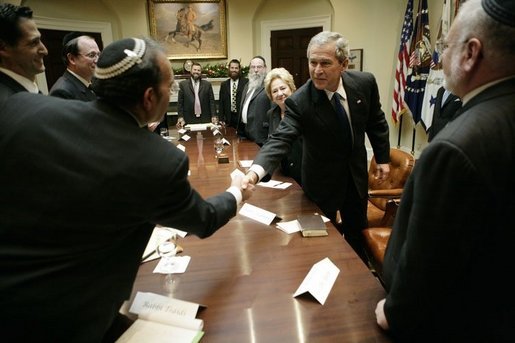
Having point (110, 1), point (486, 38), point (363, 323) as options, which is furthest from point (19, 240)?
point (110, 1)

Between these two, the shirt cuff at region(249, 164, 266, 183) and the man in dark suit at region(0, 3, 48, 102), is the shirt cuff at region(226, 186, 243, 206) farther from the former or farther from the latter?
the man in dark suit at region(0, 3, 48, 102)

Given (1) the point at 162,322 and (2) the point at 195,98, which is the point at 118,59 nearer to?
(1) the point at 162,322

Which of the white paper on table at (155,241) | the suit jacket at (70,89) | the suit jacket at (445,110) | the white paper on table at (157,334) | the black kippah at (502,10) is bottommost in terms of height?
the white paper on table at (157,334)

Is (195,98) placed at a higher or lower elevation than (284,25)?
lower

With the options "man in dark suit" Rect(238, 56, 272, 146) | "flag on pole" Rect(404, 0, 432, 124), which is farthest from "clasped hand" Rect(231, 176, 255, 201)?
"flag on pole" Rect(404, 0, 432, 124)

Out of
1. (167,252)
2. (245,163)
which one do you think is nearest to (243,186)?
(167,252)

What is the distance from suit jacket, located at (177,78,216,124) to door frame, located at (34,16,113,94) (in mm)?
2548

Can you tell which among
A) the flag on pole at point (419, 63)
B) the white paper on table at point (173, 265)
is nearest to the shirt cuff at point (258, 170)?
the white paper on table at point (173, 265)

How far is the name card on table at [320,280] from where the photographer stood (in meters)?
1.18

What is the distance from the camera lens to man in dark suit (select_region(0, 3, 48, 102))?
200cm

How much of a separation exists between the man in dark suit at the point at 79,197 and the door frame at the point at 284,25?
6.89 meters

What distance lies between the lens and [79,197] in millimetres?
854

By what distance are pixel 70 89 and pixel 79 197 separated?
2.32 meters

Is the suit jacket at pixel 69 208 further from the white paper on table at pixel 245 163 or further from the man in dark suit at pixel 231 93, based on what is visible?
the man in dark suit at pixel 231 93
